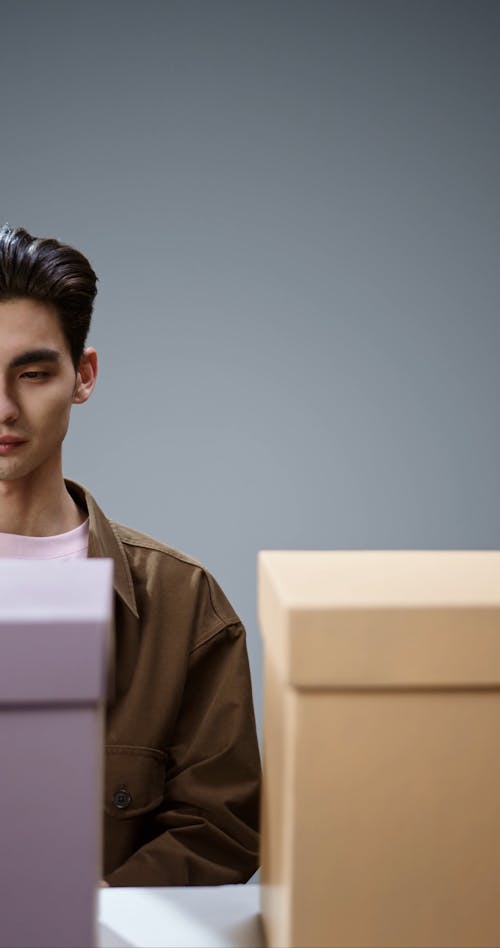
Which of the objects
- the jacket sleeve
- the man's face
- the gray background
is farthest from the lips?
the gray background

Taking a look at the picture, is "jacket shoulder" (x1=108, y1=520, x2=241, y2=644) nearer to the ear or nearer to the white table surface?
the ear

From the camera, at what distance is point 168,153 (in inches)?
82.3

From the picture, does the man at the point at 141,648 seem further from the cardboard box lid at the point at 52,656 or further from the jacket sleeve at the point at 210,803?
the cardboard box lid at the point at 52,656

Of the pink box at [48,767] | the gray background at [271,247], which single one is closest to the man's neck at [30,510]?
the pink box at [48,767]

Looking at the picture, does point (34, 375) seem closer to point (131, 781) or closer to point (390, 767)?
point (131, 781)

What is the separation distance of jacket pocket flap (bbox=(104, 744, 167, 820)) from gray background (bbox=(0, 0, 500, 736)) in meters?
1.22

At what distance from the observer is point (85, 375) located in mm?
1030

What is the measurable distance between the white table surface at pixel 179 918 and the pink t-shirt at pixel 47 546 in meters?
0.54

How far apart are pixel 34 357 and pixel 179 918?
0.58 m

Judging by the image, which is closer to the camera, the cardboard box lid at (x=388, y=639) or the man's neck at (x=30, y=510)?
the cardboard box lid at (x=388, y=639)

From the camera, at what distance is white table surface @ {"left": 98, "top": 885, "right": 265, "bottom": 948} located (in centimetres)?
39

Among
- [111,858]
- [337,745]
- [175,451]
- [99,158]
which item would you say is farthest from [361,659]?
[99,158]

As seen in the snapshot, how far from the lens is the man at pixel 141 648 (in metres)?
0.83

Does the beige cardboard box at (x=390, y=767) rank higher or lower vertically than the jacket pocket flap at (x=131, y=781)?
higher
